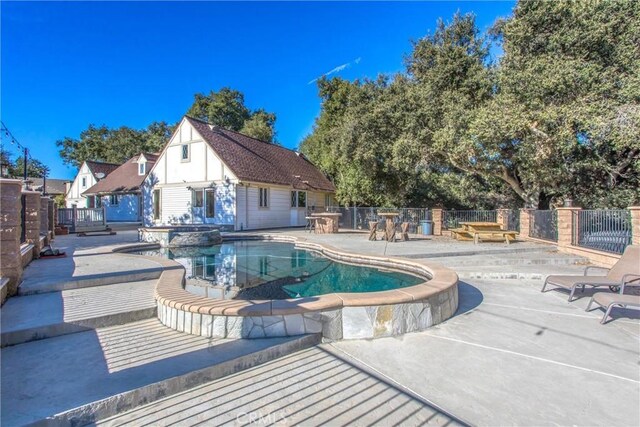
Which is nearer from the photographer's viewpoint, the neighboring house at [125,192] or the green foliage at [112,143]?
the neighboring house at [125,192]

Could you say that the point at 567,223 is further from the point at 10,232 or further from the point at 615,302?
the point at 10,232

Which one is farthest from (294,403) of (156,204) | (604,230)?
(156,204)

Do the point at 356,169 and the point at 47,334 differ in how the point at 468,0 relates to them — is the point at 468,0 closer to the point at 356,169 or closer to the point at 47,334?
the point at 356,169

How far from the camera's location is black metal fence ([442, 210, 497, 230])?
15.7m

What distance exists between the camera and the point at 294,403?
2533mm

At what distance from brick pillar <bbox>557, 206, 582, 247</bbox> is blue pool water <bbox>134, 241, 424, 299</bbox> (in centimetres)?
626

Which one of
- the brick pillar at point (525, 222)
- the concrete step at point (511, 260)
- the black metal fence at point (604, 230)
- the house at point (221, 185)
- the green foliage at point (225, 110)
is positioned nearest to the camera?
the concrete step at point (511, 260)

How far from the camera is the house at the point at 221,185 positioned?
18.0 meters

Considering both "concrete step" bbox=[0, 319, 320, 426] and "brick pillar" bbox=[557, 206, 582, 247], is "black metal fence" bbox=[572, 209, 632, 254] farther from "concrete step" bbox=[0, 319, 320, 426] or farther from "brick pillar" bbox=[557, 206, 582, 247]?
"concrete step" bbox=[0, 319, 320, 426]

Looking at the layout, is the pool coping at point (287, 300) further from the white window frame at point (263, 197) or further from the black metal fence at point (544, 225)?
the white window frame at point (263, 197)

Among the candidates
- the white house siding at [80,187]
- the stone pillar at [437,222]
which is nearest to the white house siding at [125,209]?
the white house siding at [80,187]

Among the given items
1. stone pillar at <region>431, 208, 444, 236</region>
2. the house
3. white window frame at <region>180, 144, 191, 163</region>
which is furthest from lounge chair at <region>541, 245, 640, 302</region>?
white window frame at <region>180, 144, 191, 163</region>

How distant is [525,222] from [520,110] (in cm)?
439

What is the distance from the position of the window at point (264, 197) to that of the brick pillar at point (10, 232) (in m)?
14.4
